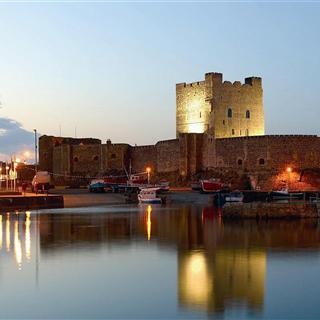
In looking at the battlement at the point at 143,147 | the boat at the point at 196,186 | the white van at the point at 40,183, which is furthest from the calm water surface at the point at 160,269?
the battlement at the point at 143,147

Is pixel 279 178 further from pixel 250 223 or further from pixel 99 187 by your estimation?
pixel 250 223

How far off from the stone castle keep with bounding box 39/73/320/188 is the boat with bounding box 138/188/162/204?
515 cm

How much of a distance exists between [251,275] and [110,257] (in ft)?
12.2

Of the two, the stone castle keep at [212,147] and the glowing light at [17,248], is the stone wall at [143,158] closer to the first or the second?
the stone castle keep at [212,147]

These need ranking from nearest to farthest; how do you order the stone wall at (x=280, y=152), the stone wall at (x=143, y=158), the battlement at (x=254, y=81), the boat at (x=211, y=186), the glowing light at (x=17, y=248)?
the glowing light at (x=17, y=248) → the boat at (x=211, y=186) → the stone wall at (x=280, y=152) → the battlement at (x=254, y=81) → the stone wall at (x=143, y=158)

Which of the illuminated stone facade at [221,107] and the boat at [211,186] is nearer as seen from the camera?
the boat at [211,186]

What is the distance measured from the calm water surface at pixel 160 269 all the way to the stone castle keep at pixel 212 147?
48.7 ft

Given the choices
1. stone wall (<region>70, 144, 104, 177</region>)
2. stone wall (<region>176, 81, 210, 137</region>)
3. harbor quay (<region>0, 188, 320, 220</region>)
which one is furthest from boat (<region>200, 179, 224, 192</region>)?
stone wall (<region>70, 144, 104, 177</region>)

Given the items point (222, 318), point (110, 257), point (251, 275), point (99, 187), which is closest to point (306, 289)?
point (251, 275)

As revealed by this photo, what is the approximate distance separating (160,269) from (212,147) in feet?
85.6

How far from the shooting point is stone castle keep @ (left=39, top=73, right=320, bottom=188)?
3653 cm

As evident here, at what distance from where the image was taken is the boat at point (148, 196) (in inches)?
1357

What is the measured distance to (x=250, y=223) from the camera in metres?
22.2

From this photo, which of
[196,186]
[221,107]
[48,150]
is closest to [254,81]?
[221,107]
